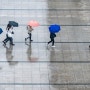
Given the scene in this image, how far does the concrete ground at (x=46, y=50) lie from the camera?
1545cm

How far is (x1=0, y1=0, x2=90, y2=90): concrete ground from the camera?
1545 cm

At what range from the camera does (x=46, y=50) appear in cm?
1717

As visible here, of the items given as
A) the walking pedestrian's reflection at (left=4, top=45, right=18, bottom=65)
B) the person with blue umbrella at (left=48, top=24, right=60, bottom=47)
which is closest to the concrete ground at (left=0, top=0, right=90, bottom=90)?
the walking pedestrian's reflection at (left=4, top=45, right=18, bottom=65)

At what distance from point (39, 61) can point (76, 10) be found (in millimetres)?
4706

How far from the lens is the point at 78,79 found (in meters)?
15.6

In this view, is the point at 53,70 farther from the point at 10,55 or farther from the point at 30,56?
the point at 10,55

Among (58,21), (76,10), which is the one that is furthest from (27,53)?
(76,10)

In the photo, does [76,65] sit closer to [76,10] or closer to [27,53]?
[27,53]

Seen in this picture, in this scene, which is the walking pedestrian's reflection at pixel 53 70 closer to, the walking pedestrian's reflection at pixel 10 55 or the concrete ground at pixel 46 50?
the concrete ground at pixel 46 50

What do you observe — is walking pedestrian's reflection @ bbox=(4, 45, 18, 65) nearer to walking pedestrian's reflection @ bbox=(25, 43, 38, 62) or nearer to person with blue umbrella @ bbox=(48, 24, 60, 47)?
walking pedestrian's reflection @ bbox=(25, 43, 38, 62)

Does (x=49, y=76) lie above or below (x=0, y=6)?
below

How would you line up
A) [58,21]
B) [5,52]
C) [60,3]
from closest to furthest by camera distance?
[5,52]
[58,21]
[60,3]

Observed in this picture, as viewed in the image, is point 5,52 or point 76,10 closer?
point 5,52

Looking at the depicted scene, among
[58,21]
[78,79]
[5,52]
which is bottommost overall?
[78,79]
